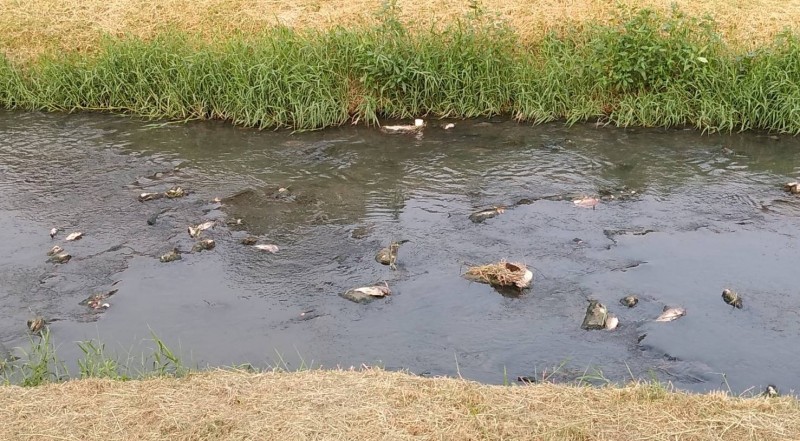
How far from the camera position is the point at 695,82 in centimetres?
963

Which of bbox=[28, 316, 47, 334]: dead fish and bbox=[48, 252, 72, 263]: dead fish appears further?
bbox=[48, 252, 72, 263]: dead fish

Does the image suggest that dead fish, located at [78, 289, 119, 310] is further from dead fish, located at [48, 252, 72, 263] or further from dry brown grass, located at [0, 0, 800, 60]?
dry brown grass, located at [0, 0, 800, 60]

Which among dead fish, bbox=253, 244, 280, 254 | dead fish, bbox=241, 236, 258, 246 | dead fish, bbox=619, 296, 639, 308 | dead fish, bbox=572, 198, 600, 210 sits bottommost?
dead fish, bbox=253, 244, 280, 254

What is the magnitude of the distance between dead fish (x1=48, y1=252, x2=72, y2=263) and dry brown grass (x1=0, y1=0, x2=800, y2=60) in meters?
5.22

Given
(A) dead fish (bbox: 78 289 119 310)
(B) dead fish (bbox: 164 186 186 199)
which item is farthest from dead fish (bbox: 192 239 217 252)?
(B) dead fish (bbox: 164 186 186 199)

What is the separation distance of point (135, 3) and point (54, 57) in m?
1.54

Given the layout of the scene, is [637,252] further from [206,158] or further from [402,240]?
[206,158]

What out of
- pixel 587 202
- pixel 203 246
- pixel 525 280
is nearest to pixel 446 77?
pixel 587 202

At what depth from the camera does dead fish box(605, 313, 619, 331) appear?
19.1 ft

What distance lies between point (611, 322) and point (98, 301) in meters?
3.68

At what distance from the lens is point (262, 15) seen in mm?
11844

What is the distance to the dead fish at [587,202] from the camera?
7.87 m

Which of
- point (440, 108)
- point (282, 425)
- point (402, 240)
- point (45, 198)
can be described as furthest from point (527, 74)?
point (282, 425)

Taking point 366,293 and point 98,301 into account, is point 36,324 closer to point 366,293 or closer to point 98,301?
point 98,301
